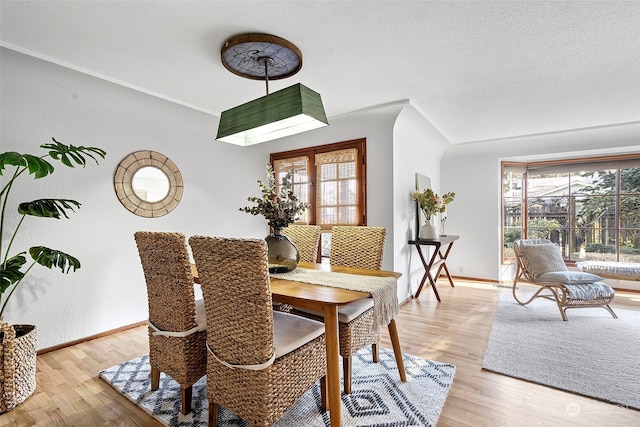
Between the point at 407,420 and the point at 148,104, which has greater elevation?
the point at 148,104

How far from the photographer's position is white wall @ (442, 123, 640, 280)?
467cm

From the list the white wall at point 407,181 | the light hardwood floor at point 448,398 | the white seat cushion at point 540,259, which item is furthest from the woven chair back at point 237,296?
the white seat cushion at point 540,259

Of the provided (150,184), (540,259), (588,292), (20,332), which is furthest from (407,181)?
(20,332)

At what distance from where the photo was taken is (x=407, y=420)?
5.58 feet

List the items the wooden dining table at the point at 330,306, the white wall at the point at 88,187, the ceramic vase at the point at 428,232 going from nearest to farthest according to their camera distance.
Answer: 1. the wooden dining table at the point at 330,306
2. the white wall at the point at 88,187
3. the ceramic vase at the point at 428,232

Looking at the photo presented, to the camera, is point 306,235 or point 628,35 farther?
point 306,235

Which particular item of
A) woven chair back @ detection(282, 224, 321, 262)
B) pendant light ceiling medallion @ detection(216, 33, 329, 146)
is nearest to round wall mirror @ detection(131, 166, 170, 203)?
pendant light ceiling medallion @ detection(216, 33, 329, 146)

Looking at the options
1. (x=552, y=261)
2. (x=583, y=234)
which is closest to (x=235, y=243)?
(x=552, y=261)

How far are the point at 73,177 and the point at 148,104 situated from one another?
1.04 m

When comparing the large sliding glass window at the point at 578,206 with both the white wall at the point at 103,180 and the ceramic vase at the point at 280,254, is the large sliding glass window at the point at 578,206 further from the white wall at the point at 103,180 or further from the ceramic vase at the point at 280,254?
the ceramic vase at the point at 280,254

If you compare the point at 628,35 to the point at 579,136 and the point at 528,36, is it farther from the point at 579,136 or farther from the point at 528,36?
the point at 579,136

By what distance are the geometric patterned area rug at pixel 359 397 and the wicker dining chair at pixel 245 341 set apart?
27cm

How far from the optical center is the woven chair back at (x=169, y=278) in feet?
5.33

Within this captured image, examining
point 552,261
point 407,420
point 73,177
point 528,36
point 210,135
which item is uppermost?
point 528,36
